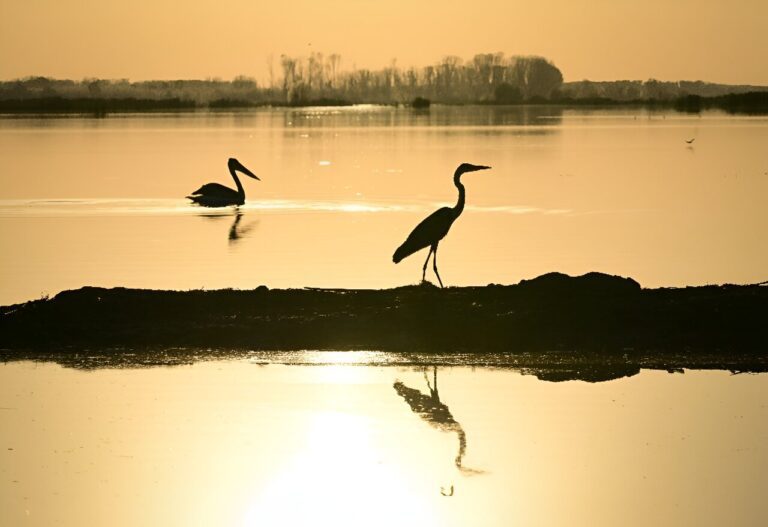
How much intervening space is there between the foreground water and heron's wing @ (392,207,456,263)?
12.9 ft

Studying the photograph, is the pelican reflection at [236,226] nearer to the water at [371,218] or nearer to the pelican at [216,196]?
the water at [371,218]

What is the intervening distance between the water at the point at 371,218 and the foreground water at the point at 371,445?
6.09 m

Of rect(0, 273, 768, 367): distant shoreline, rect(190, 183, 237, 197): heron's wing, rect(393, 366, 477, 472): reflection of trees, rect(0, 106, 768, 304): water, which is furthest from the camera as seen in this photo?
rect(190, 183, 237, 197): heron's wing

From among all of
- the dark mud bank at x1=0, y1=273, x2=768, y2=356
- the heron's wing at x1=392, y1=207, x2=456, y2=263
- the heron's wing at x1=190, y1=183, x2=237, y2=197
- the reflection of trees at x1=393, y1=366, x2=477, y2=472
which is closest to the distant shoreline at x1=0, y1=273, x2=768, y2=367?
the dark mud bank at x1=0, y1=273, x2=768, y2=356

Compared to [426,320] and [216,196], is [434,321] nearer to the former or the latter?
[426,320]

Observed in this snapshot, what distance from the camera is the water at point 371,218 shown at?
19.4 meters

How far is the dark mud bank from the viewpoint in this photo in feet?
41.1

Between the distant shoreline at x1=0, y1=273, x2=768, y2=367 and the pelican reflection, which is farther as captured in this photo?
the pelican reflection

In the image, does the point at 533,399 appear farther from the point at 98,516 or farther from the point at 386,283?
the point at 386,283

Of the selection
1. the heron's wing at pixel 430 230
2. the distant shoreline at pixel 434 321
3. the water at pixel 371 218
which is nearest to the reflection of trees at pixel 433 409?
the distant shoreline at pixel 434 321

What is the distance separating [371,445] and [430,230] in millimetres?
→ 6864

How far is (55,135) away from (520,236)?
60.7 metres

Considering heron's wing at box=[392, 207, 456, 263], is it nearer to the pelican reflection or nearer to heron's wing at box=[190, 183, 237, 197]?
the pelican reflection

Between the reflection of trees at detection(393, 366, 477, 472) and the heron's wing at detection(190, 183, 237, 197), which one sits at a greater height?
the reflection of trees at detection(393, 366, 477, 472)
